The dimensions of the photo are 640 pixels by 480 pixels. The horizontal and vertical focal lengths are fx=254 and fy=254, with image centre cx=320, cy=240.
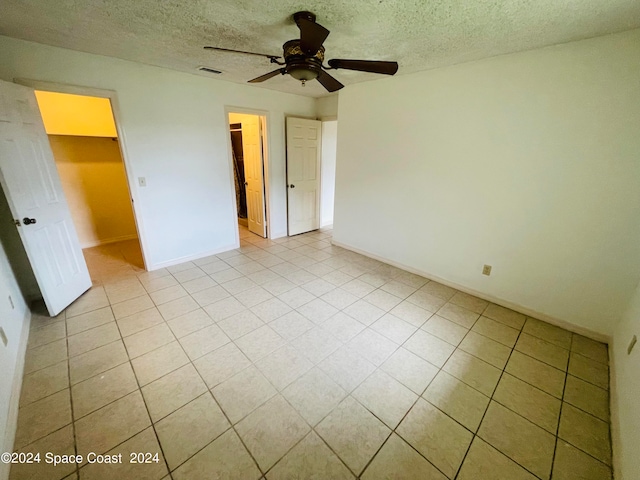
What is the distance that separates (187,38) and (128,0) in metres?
0.54

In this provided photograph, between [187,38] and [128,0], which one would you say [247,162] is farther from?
[128,0]

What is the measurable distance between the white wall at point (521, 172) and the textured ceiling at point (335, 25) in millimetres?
256

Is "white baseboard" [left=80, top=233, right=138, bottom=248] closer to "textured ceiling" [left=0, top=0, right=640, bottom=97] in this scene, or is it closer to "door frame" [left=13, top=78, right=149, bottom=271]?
"door frame" [left=13, top=78, right=149, bottom=271]

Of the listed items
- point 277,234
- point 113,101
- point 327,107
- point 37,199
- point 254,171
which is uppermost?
point 327,107

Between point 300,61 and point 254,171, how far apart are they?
277 cm

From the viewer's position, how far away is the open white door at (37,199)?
1981 millimetres

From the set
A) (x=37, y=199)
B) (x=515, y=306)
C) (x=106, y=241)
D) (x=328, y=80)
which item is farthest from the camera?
(x=106, y=241)

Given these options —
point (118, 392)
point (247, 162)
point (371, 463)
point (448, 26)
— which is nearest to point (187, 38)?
point (448, 26)

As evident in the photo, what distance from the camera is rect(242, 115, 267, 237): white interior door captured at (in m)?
4.05

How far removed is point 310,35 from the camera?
1.42m

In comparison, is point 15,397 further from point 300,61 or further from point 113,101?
point 300,61

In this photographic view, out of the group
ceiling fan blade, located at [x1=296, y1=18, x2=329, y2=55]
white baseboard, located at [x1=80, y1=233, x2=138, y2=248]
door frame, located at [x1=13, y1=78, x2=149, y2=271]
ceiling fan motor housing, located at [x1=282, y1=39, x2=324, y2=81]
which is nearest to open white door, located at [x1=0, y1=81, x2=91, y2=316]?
door frame, located at [x1=13, y1=78, x2=149, y2=271]

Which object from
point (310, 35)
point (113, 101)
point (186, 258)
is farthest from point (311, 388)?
point (113, 101)

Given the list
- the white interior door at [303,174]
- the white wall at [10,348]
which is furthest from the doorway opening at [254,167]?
the white wall at [10,348]
